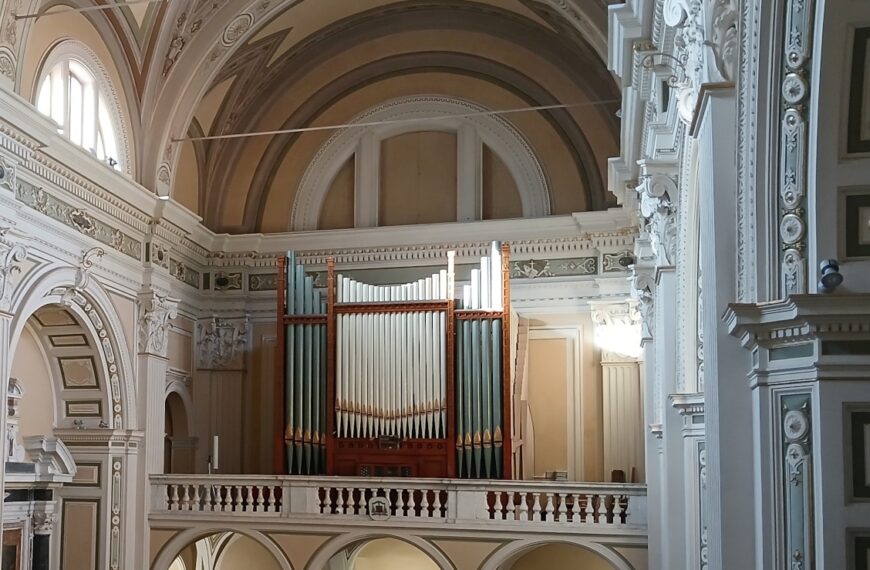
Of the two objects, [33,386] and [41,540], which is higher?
[33,386]

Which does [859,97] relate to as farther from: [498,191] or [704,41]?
[498,191]

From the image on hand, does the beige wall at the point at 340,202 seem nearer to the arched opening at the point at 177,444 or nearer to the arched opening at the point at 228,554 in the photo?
the arched opening at the point at 177,444

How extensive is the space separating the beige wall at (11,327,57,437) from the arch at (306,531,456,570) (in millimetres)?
3464

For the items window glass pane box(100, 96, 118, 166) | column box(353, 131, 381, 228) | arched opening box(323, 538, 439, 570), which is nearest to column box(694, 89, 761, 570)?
window glass pane box(100, 96, 118, 166)

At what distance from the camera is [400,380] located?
549 inches

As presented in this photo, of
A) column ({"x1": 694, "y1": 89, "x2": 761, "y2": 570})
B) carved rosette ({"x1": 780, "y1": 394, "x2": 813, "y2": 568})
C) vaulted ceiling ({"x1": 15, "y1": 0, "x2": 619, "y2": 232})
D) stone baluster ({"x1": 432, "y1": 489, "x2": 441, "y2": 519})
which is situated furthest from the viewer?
vaulted ceiling ({"x1": 15, "y1": 0, "x2": 619, "y2": 232})

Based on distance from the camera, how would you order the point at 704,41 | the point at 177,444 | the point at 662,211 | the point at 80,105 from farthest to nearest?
the point at 177,444 → the point at 80,105 → the point at 662,211 → the point at 704,41

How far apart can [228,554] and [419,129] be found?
6816 millimetres

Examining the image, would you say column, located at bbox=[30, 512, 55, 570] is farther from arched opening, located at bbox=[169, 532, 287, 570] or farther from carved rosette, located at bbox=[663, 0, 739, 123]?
carved rosette, located at bbox=[663, 0, 739, 123]

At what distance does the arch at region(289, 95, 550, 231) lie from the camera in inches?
613

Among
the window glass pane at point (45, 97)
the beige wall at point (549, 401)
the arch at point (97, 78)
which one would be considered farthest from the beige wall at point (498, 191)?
the window glass pane at point (45, 97)

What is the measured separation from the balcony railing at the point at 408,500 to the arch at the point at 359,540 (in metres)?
0.20

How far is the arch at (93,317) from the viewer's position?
11.3m

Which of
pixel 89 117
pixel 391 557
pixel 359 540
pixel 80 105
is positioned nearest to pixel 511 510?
pixel 359 540
